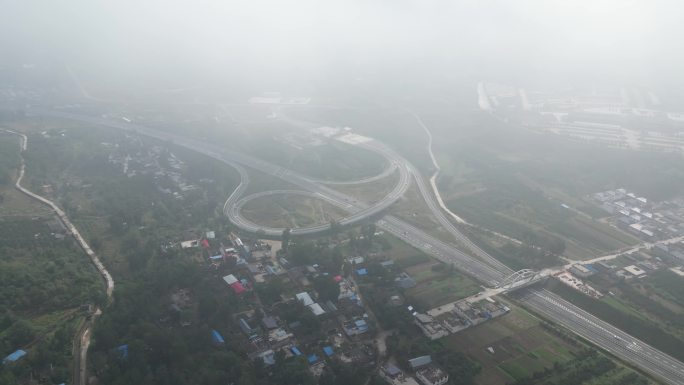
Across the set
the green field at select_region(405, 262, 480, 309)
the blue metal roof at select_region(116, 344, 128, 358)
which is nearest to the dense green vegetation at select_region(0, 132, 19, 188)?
the blue metal roof at select_region(116, 344, 128, 358)

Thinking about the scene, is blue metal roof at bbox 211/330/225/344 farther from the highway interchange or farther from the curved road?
the highway interchange

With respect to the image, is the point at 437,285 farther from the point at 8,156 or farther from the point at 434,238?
the point at 8,156

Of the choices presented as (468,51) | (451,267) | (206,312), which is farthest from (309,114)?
(468,51)

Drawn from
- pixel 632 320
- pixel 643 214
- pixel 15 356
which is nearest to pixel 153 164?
pixel 15 356

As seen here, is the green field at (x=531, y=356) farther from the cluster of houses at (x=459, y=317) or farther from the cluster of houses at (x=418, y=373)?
the cluster of houses at (x=418, y=373)

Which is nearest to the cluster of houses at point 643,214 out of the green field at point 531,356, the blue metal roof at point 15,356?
the green field at point 531,356

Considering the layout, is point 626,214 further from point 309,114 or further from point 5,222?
point 5,222
